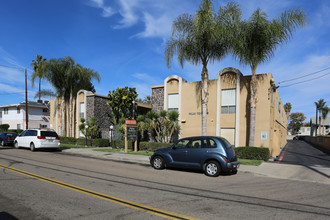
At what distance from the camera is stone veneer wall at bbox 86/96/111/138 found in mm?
25906

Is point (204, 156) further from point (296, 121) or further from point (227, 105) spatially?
point (296, 121)

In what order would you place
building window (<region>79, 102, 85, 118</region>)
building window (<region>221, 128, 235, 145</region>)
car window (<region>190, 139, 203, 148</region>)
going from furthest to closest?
building window (<region>79, 102, 85, 118</region>)
building window (<region>221, 128, 235, 145</region>)
car window (<region>190, 139, 203, 148</region>)

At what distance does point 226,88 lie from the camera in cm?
1823

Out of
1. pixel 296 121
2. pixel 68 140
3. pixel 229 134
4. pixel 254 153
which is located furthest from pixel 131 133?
pixel 296 121

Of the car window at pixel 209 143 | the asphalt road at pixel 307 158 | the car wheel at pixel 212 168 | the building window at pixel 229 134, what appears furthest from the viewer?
the building window at pixel 229 134

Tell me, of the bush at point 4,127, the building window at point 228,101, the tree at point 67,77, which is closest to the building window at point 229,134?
the building window at point 228,101

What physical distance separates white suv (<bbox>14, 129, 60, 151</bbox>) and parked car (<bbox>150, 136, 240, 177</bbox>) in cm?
1124

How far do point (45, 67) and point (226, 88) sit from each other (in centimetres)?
2010

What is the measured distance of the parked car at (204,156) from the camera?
926 cm

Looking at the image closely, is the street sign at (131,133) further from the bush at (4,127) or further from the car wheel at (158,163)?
the bush at (4,127)

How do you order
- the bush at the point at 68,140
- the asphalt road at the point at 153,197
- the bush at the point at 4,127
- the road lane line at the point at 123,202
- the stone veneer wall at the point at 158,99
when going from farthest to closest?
1. the bush at the point at 4,127
2. the bush at the point at 68,140
3. the stone veneer wall at the point at 158,99
4. the asphalt road at the point at 153,197
5. the road lane line at the point at 123,202

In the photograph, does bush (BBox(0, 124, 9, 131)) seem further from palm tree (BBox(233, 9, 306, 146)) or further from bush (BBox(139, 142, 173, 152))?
palm tree (BBox(233, 9, 306, 146))

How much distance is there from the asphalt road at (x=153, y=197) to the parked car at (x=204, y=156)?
1.96ft

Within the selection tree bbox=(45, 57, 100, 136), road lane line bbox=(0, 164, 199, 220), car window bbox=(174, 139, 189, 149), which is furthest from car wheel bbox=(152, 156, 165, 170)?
tree bbox=(45, 57, 100, 136)
